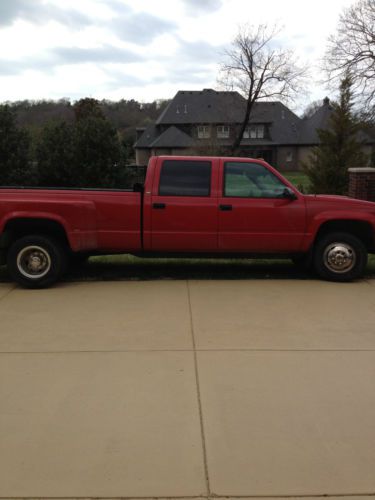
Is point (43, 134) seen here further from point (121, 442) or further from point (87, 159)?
point (121, 442)

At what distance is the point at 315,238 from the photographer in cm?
719

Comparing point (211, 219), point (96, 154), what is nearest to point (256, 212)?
point (211, 219)

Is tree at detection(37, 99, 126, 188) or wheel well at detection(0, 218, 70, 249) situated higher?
tree at detection(37, 99, 126, 188)

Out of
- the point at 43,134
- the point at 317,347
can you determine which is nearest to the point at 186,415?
the point at 317,347

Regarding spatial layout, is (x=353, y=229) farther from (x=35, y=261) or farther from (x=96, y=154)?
(x=96, y=154)

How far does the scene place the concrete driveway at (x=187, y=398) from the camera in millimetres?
2848

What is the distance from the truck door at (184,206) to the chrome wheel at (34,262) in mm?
1472

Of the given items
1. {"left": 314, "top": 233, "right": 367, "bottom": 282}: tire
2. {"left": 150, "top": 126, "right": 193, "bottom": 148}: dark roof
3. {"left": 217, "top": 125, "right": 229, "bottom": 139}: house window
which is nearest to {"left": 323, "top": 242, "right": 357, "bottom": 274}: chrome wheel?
{"left": 314, "top": 233, "right": 367, "bottom": 282}: tire

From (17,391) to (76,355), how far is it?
746mm

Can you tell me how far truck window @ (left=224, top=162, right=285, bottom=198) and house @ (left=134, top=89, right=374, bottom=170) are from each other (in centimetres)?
4750

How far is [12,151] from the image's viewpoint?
18.3 m

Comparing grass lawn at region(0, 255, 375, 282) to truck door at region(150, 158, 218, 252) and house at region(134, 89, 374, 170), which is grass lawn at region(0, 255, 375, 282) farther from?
house at region(134, 89, 374, 170)

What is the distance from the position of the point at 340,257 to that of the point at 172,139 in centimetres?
5237

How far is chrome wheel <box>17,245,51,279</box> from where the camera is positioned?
6738 mm
